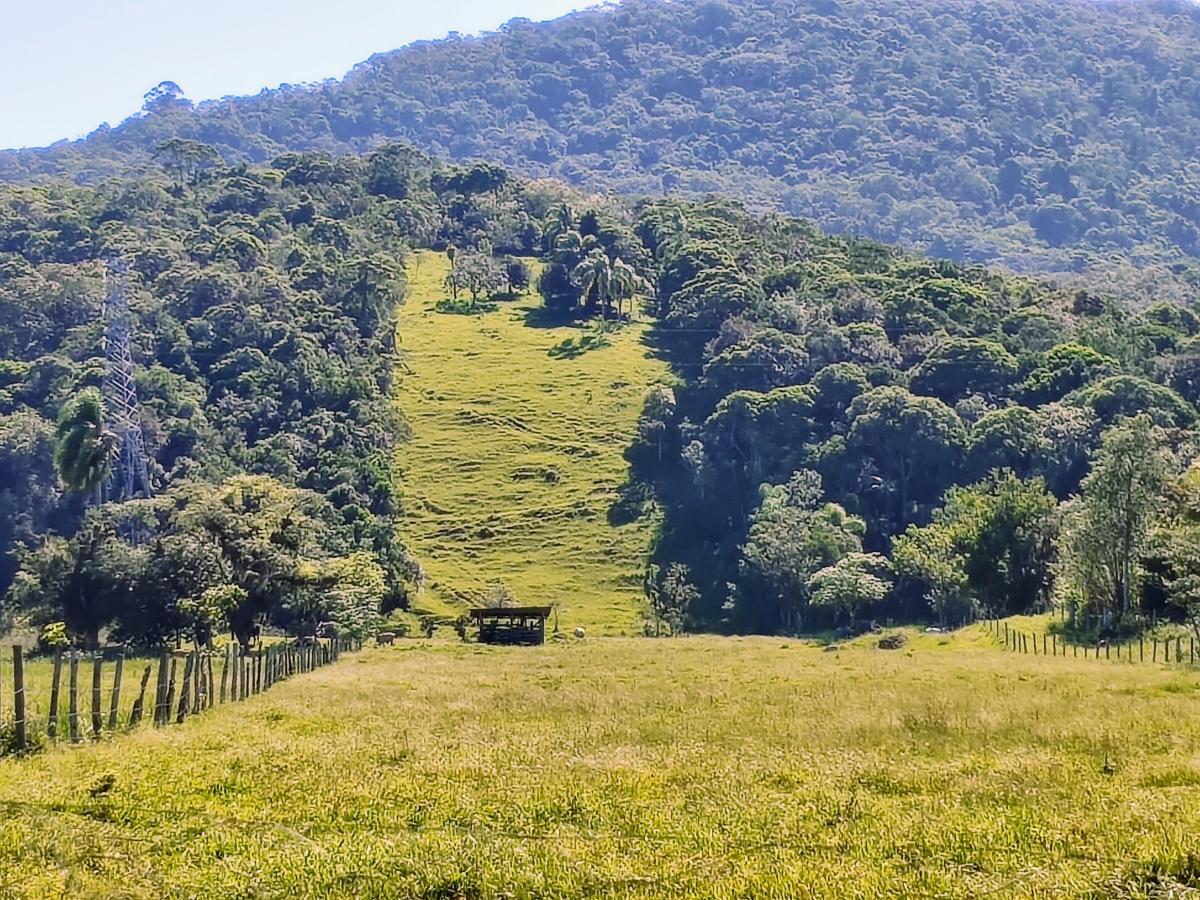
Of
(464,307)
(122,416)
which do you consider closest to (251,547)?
(122,416)

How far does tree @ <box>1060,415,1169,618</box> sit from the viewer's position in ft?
Result: 171

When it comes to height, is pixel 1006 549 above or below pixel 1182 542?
below

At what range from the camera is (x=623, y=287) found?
144m

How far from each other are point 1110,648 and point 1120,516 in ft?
30.1

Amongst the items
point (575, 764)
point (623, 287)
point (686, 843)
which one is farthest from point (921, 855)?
point (623, 287)

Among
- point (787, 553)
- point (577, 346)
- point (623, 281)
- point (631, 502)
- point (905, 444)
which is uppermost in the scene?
point (623, 281)

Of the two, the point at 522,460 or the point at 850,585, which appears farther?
the point at 522,460

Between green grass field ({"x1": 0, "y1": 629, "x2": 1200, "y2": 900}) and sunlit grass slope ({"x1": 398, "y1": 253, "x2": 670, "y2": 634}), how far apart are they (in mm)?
62407

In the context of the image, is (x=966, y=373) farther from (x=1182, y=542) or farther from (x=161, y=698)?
(x=161, y=698)

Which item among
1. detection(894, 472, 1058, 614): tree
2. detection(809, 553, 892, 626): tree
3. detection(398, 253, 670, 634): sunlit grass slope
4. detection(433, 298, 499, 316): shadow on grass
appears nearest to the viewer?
detection(894, 472, 1058, 614): tree

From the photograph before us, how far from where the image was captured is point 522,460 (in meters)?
112

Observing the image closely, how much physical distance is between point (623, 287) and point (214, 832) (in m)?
133

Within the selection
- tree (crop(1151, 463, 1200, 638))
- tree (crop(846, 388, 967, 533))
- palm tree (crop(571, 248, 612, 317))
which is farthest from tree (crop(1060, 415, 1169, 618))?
palm tree (crop(571, 248, 612, 317))

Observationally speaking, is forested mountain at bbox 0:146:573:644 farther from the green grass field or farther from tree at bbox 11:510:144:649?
the green grass field
